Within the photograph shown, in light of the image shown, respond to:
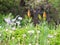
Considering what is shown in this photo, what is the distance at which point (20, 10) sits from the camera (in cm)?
1412

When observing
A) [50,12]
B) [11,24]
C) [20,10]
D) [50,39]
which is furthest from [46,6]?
[50,39]

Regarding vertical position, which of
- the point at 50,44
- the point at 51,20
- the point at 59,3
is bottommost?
the point at 51,20

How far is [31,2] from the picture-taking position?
44.8ft

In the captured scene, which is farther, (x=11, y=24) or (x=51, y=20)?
(x=51, y=20)

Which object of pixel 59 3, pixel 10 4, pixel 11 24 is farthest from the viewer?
pixel 10 4

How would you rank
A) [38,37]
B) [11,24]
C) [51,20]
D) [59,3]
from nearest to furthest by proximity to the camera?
[38,37] < [11,24] < [59,3] < [51,20]

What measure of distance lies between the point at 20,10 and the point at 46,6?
4.90ft

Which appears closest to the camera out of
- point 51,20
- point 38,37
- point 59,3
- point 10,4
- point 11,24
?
point 38,37

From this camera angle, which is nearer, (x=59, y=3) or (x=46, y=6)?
(x=59, y=3)

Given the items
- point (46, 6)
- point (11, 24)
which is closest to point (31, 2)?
point (46, 6)

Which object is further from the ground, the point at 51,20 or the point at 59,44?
the point at 59,44

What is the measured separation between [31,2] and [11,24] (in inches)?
313

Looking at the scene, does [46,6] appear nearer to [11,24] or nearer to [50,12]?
[50,12]

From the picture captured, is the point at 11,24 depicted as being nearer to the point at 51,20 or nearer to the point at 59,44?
the point at 59,44
